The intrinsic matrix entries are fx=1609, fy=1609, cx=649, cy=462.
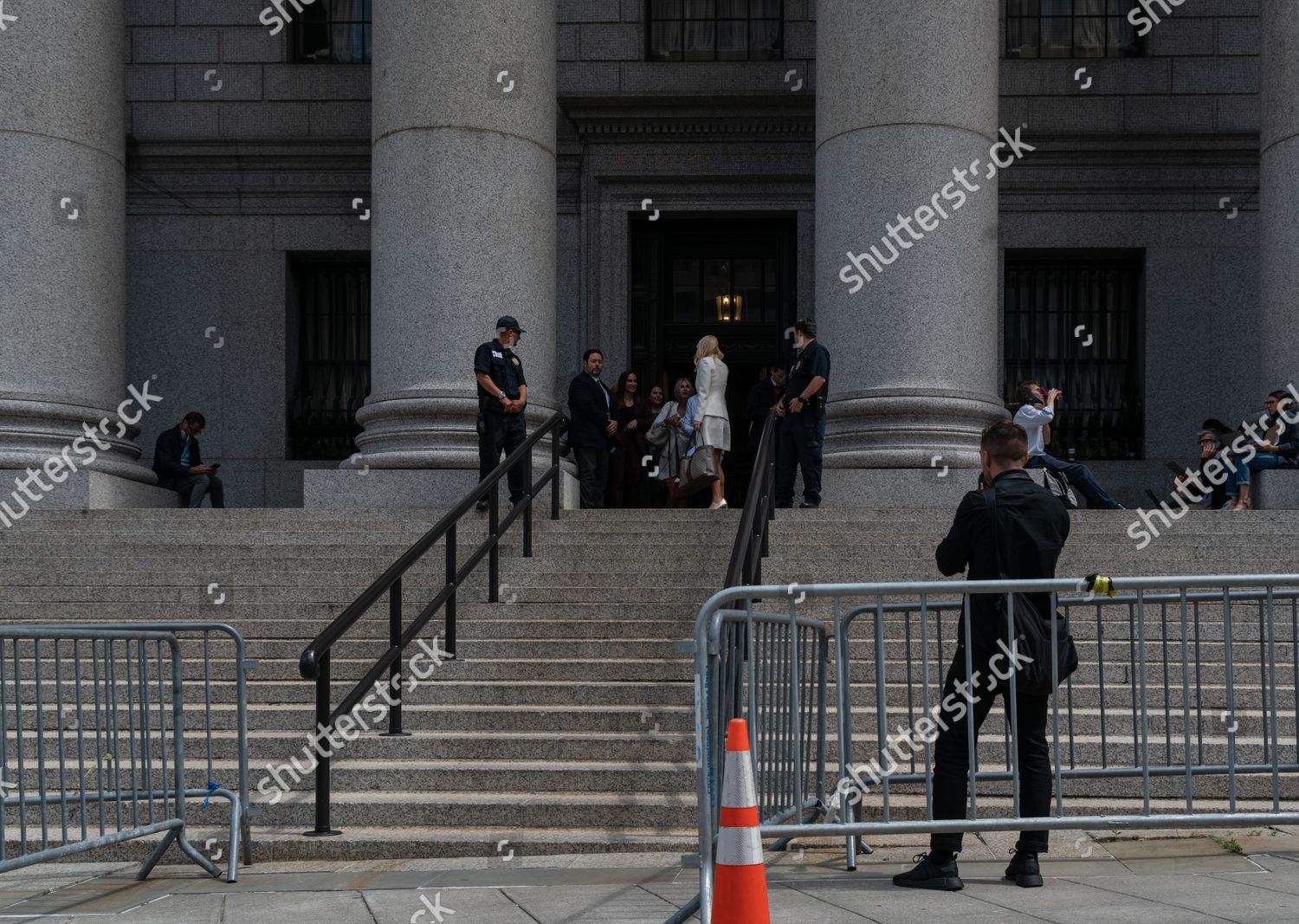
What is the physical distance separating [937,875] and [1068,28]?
55.5 ft

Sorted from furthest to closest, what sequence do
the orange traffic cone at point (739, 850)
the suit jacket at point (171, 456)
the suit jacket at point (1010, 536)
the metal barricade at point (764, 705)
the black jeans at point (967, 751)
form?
the suit jacket at point (171, 456) → the suit jacket at point (1010, 536) → the black jeans at point (967, 751) → the metal barricade at point (764, 705) → the orange traffic cone at point (739, 850)

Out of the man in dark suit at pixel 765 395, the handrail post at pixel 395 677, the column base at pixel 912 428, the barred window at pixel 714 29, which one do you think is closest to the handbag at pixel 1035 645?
the handrail post at pixel 395 677

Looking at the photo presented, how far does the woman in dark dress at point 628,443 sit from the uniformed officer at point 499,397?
13.5 feet

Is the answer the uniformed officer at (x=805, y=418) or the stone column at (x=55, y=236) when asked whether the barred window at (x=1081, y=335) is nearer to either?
the uniformed officer at (x=805, y=418)

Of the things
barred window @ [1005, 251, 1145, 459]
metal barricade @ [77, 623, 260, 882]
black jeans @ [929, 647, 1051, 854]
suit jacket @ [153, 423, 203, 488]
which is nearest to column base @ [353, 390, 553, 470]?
suit jacket @ [153, 423, 203, 488]

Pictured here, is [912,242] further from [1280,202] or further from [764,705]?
[764,705]

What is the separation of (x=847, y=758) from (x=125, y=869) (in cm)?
348

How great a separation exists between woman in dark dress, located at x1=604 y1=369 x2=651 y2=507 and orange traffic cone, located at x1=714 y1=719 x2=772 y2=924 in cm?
1259

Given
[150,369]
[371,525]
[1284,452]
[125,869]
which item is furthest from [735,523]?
[150,369]

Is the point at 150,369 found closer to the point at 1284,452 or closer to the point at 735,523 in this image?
the point at 735,523

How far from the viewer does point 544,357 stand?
52.5 feet

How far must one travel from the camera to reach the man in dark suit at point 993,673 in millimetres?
6324

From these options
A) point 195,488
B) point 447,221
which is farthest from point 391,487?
point 195,488

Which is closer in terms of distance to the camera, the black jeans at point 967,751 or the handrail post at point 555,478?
the black jeans at point 967,751
